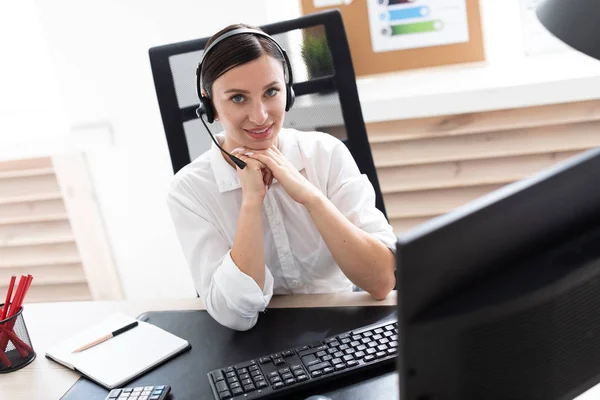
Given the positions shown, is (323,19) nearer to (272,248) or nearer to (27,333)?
(272,248)

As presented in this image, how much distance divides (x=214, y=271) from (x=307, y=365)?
334 mm

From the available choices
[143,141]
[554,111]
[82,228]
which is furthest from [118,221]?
[554,111]

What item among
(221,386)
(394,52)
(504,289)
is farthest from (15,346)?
(394,52)

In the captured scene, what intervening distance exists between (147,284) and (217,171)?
1356mm

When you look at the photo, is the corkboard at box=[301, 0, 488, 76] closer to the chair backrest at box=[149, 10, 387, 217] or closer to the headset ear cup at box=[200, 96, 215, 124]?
the chair backrest at box=[149, 10, 387, 217]

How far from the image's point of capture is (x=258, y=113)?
1.35 m

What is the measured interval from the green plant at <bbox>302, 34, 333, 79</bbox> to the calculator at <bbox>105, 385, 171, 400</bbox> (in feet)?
2.59

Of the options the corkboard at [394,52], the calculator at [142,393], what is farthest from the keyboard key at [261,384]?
the corkboard at [394,52]

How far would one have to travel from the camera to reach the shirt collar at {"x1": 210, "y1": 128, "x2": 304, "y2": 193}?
1.44 metres

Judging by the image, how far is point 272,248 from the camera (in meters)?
1.47

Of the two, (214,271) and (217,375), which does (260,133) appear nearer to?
(214,271)

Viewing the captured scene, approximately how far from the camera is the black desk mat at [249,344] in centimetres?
104

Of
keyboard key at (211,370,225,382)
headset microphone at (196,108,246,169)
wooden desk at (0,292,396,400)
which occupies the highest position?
headset microphone at (196,108,246,169)

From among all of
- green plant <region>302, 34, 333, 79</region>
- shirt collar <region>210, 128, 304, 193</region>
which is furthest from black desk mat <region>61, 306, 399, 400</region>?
green plant <region>302, 34, 333, 79</region>
